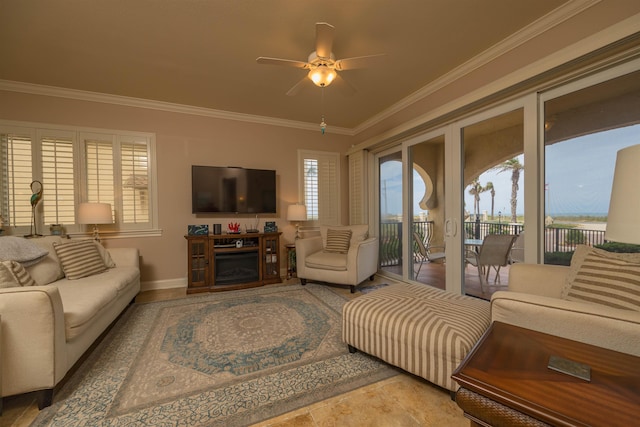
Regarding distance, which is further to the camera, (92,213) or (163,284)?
(163,284)

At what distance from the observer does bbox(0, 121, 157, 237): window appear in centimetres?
298

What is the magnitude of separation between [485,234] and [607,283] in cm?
152

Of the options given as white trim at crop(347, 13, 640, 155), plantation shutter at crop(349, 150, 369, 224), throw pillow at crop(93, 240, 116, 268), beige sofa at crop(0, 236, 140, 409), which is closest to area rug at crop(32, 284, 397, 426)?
beige sofa at crop(0, 236, 140, 409)

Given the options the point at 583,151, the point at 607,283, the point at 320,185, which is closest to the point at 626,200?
the point at 607,283

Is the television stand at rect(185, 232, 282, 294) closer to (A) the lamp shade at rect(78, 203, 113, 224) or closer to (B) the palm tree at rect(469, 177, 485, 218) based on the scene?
(A) the lamp shade at rect(78, 203, 113, 224)

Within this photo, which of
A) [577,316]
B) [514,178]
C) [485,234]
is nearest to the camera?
[577,316]

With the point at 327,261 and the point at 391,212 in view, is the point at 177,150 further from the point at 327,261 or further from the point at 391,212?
the point at 391,212

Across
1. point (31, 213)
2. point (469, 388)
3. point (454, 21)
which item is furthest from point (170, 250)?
point (454, 21)

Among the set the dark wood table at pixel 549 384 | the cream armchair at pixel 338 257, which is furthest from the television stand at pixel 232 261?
the dark wood table at pixel 549 384

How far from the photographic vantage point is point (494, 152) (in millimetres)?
2617

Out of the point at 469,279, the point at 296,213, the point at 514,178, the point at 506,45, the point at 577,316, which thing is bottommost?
the point at 469,279

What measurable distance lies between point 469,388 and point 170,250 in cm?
389

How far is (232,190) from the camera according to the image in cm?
380

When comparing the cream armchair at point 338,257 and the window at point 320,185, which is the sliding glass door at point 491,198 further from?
the window at point 320,185
